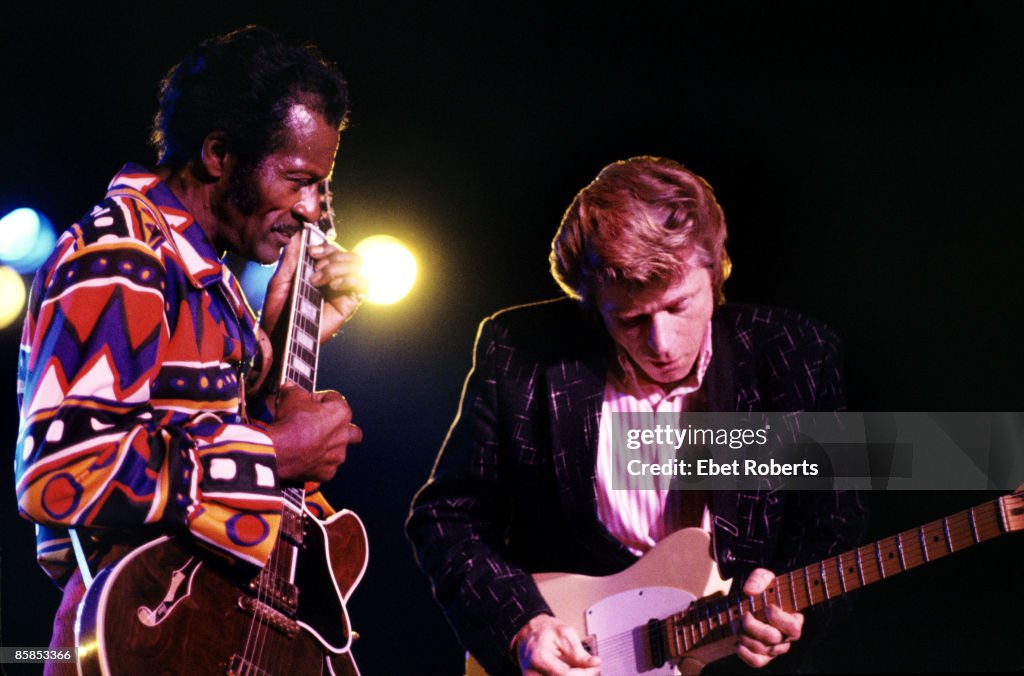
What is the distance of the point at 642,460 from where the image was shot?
2.35 metres

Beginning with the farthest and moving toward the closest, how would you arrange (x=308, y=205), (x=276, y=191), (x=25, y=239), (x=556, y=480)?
(x=25, y=239) < (x=556, y=480) < (x=308, y=205) < (x=276, y=191)

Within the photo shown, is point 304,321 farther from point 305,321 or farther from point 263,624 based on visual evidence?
point 263,624

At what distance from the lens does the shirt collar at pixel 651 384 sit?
91.9 inches

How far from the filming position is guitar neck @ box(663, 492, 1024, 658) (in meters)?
1.94

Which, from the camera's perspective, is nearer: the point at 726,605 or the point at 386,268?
the point at 726,605

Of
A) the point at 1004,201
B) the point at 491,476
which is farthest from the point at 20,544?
the point at 1004,201

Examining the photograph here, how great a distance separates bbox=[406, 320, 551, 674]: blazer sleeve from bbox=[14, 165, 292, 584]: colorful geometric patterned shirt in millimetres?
545

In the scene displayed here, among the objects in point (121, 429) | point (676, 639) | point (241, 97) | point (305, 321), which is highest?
point (241, 97)

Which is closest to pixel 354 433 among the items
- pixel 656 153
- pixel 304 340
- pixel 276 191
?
pixel 304 340

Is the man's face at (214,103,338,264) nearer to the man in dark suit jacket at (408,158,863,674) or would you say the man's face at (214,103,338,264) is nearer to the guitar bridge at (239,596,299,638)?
the man in dark suit jacket at (408,158,863,674)

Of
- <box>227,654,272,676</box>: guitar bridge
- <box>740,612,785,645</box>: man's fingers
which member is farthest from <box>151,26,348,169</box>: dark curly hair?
Result: <box>740,612,785,645</box>: man's fingers

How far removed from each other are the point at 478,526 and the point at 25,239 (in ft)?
4.50

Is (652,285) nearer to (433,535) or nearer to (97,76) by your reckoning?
(433,535)

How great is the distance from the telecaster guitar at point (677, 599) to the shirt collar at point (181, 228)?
40.7 inches
